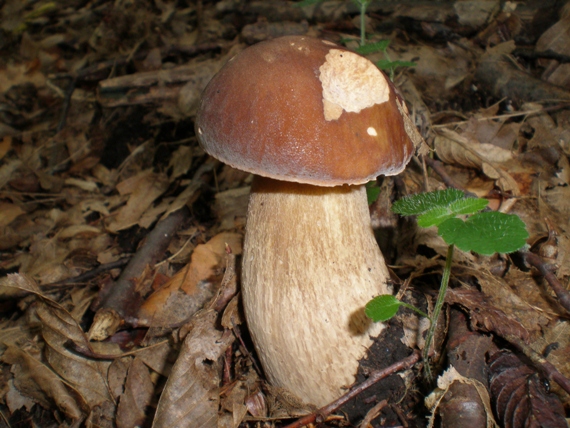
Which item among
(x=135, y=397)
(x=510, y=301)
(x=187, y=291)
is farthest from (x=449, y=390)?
(x=187, y=291)

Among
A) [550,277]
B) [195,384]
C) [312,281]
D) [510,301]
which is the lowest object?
[195,384]

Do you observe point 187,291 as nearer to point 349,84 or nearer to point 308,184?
point 308,184

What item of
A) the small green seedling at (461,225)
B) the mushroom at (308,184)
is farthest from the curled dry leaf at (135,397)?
Result: the small green seedling at (461,225)

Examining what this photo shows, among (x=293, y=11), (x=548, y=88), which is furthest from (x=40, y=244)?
(x=548, y=88)

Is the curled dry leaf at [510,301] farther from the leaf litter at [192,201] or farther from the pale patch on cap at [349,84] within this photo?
the pale patch on cap at [349,84]

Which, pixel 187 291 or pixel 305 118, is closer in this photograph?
pixel 305 118

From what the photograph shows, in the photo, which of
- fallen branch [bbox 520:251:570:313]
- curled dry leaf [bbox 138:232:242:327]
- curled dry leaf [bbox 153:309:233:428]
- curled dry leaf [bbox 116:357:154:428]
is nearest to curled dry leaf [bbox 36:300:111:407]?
curled dry leaf [bbox 116:357:154:428]
